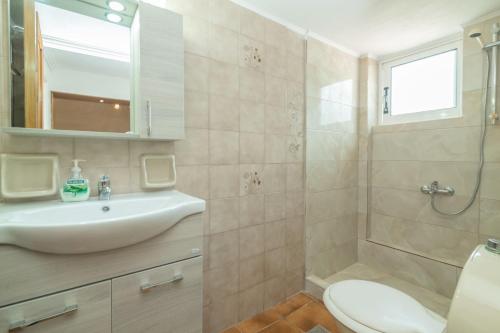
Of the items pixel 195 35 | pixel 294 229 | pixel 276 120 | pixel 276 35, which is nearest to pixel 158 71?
pixel 195 35

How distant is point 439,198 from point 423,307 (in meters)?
1.17

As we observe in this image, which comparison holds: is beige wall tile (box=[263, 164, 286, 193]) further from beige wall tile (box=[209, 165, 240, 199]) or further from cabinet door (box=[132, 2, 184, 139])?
cabinet door (box=[132, 2, 184, 139])

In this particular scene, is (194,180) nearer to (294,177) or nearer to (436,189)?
(294,177)

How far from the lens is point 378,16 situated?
1.62 metres

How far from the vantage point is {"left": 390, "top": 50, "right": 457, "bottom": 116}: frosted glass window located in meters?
1.92

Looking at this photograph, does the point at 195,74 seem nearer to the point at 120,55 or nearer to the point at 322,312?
the point at 120,55

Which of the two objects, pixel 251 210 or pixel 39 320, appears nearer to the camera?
pixel 39 320

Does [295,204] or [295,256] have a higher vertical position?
[295,204]

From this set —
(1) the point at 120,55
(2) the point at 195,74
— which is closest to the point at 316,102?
(2) the point at 195,74

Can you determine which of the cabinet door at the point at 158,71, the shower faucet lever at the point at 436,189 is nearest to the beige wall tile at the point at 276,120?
the cabinet door at the point at 158,71

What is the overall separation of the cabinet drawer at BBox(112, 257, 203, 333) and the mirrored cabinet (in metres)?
0.60

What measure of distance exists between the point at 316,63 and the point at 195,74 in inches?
42.7

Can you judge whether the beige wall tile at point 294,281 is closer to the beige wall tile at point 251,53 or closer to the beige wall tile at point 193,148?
the beige wall tile at point 193,148

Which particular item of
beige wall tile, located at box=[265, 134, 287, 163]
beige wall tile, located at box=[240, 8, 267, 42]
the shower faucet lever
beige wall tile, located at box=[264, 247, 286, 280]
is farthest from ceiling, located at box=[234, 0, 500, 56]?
beige wall tile, located at box=[264, 247, 286, 280]
